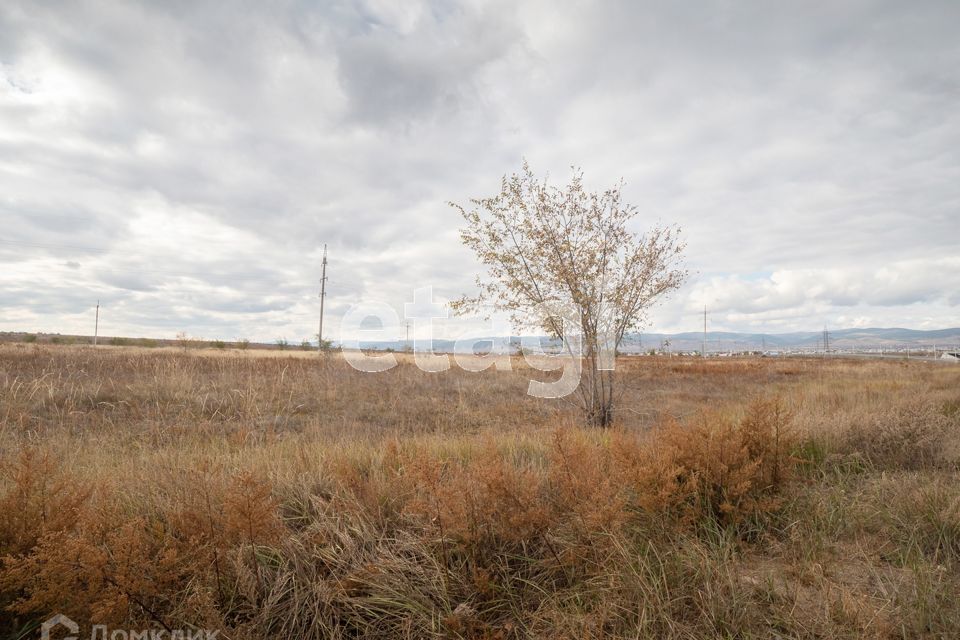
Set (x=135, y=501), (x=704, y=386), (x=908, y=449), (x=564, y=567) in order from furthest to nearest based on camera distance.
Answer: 1. (x=704, y=386)
2. (x=908, y=449)
3. (x=135, y=501)
4. (x=564, y=567)

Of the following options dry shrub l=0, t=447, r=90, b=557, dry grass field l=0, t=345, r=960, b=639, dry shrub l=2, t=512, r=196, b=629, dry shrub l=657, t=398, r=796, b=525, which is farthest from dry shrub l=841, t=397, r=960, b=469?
dry shrub l=0, t=447, r=90, b=557

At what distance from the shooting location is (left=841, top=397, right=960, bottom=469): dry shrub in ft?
15.3

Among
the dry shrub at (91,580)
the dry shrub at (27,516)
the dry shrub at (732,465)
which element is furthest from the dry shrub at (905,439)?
the dry shrub at (27,516)

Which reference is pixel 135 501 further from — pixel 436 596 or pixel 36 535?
pixel 436 596

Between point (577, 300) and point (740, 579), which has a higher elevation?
point (577, 300)

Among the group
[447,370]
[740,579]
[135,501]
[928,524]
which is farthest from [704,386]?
[135,501]

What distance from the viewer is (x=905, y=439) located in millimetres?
4980

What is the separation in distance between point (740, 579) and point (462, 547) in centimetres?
155

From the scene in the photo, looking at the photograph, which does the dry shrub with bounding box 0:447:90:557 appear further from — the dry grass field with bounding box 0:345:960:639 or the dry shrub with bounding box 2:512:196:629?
the dry shrub with bounding box 2:512:196:629

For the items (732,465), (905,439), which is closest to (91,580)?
(732,465)

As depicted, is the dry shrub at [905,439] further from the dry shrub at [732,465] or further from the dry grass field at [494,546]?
the dry shrub at [732,465]

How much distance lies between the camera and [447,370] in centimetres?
2061

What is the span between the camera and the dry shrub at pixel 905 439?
4656 mm

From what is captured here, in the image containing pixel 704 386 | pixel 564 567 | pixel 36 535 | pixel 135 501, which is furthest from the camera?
pixel 704 386
